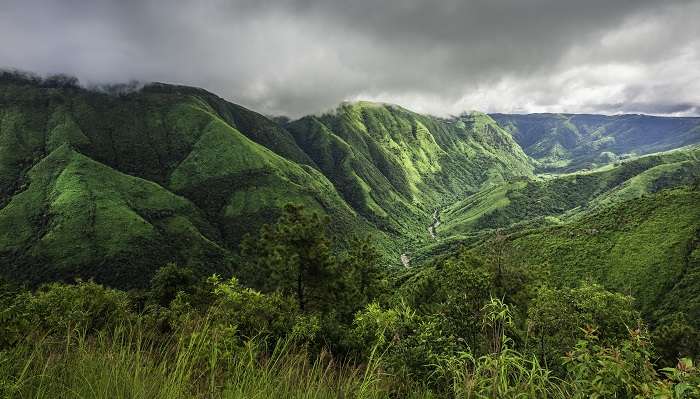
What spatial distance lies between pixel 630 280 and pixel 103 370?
135 m

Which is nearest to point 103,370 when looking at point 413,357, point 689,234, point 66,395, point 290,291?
point 66,395

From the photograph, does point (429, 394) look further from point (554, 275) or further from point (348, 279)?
point (554, 275)

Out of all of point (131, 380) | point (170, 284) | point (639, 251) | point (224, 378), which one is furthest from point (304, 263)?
point (639, 251)

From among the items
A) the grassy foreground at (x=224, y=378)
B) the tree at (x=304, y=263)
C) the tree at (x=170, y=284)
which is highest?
the grassy foreground at (x=224, y=378)

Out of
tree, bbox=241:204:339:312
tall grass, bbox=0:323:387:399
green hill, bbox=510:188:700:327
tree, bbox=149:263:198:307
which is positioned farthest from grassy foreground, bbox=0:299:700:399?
green hill, bbox=510:188:700:327

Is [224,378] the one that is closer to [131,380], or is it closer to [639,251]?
[131,380]

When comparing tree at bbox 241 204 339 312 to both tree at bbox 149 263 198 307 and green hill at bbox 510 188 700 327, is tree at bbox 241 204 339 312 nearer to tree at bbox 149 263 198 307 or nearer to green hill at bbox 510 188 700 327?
tree at bbox 149 263 198 307

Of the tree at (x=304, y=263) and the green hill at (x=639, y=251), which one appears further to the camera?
the green hill at (x=639, y=251)

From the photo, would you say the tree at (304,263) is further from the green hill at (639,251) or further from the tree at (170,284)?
the green hill at (639,251)

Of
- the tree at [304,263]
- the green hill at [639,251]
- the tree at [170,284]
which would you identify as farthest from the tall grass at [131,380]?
the green hill at [639,251]

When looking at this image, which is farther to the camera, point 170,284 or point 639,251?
point 639,251

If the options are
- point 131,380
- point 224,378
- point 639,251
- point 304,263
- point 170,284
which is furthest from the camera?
point 639,251

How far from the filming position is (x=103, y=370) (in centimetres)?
320

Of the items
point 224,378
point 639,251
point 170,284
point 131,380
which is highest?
point 131,380
